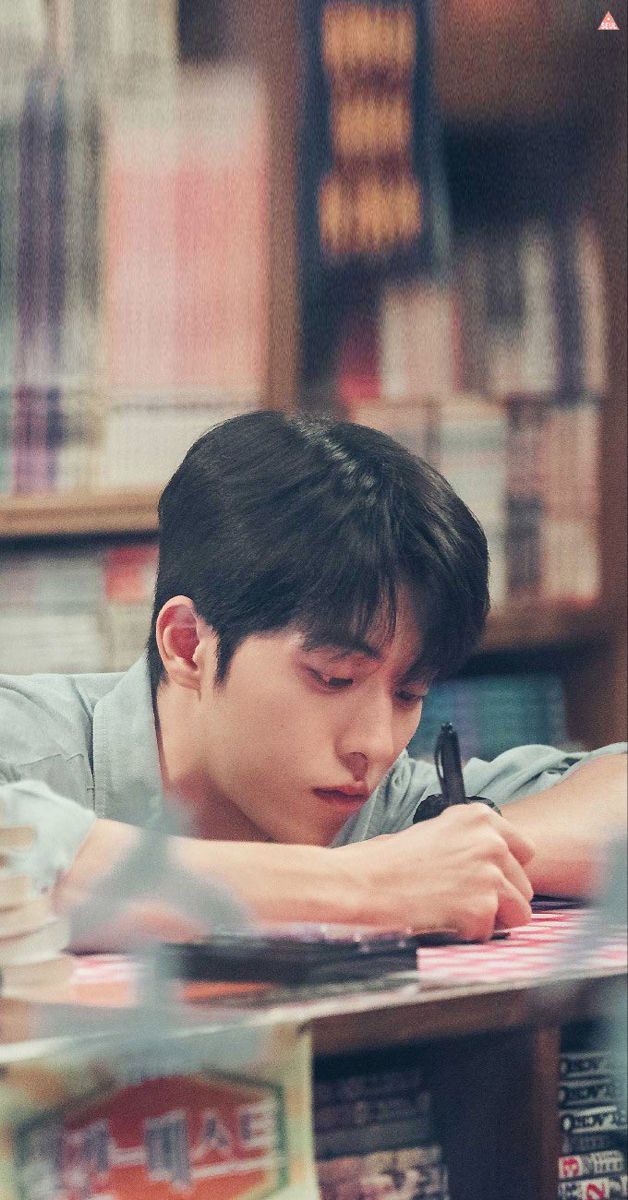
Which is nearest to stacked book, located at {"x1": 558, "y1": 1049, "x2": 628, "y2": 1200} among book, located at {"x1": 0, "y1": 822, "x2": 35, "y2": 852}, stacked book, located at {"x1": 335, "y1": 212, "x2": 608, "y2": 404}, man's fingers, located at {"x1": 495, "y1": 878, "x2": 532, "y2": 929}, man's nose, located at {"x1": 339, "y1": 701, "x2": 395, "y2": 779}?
man's fingers, located at {"x1": 495, "y1": 878, "x2": 532, "y2": 929}

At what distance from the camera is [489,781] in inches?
48.0

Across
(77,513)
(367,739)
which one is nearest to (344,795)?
(367,739)

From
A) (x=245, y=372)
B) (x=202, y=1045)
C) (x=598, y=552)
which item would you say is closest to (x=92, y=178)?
(x=245, y=372)

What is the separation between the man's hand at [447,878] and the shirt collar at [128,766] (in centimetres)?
25

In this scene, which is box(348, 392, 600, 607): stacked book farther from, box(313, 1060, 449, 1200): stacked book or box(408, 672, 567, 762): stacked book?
box(313, 1060, 449, 1200): stacked book

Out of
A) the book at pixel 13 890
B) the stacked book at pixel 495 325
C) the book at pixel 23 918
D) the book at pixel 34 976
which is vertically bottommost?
the book at pixel 34 976

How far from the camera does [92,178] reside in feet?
4.92

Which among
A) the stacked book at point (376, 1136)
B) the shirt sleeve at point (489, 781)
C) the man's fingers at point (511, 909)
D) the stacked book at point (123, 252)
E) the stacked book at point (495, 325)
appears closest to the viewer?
the stacked book at point (376, 1136)

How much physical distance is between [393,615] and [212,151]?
0.74m

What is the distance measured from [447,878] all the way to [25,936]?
0.87ft

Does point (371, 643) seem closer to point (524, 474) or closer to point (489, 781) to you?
point (489, 781)

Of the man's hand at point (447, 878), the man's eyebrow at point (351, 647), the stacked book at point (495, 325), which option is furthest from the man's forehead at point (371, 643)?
the stacked book at point (495, 325)

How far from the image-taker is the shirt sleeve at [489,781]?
119 cm

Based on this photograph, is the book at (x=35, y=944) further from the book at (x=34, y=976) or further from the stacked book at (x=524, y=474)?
the stacked book at (x=524, y=474)
